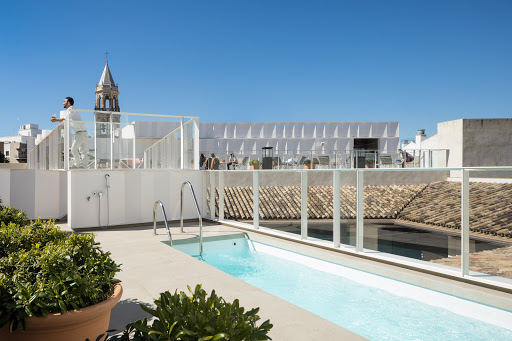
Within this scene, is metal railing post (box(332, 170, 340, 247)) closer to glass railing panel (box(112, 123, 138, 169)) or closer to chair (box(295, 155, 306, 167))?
glass railing panel (box(112, 123, 138, 169))

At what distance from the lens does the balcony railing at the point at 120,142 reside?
779 cm

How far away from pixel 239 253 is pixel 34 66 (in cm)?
5863

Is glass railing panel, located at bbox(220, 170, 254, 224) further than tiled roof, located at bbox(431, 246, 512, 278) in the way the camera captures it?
Yes

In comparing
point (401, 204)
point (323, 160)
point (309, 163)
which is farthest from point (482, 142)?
point (401, 204)

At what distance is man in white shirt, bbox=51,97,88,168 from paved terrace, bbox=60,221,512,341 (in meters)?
2.06

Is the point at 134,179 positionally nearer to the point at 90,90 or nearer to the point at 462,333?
the point at 462,333

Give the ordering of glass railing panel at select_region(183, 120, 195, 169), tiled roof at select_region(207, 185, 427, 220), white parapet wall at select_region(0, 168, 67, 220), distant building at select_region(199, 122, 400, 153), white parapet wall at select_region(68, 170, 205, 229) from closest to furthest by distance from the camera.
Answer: tiled roof at select_region(207, 185, 427, 220), white parapet wall at select_region(68, 170, 205, 229), white parapet wall at select_region(0, 168, 67, 220), glass railing panel at select_region(183, 120, 195, 169), distant building at select_region(199, 122, 400, 153)

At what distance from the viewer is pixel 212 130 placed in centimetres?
4572

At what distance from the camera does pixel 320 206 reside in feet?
20.7

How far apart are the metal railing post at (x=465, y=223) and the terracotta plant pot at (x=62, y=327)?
3.57 m

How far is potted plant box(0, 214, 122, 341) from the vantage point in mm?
1767

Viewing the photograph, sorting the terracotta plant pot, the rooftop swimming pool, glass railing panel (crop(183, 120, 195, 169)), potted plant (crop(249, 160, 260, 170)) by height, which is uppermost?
glass railing panel (crop(183, 120, 195, 169))

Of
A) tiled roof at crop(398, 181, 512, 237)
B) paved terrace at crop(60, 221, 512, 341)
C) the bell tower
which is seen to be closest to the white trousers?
paved terrace at crop(60, 221, 512, 341)

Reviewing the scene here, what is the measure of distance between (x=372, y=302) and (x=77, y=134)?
21.8 ft
